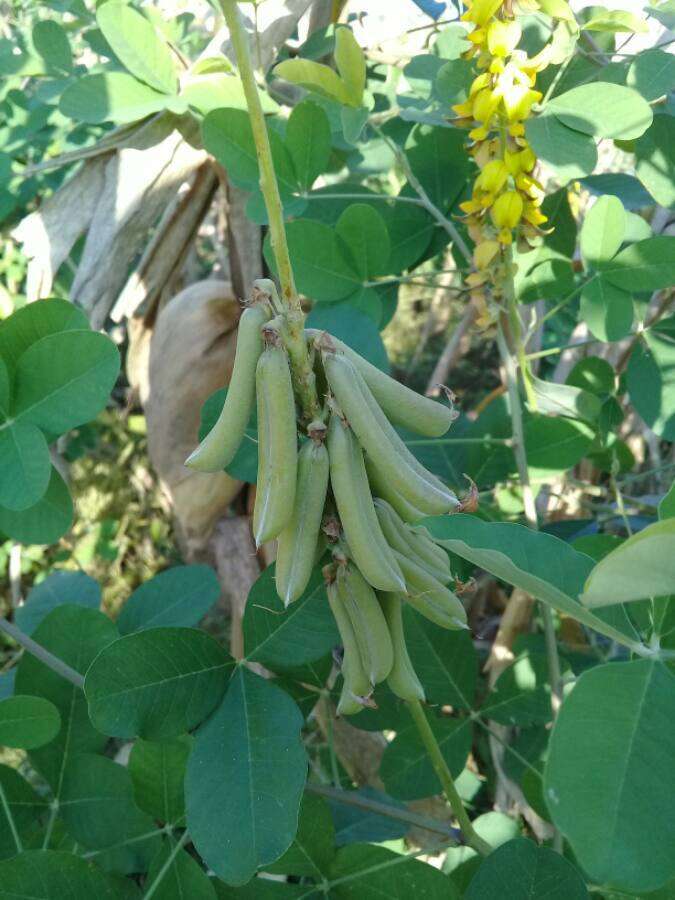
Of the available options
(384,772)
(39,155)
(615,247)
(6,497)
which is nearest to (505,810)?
(384,772)

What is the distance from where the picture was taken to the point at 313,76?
86cm

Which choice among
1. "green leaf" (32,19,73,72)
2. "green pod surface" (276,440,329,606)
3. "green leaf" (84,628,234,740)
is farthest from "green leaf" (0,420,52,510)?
"green leaf" (32,19,73,72)

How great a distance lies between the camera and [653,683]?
0.47 m

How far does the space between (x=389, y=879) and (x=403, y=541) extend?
294 millimetres

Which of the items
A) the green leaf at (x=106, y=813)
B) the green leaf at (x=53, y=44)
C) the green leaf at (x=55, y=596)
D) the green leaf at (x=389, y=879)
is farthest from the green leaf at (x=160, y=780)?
the green leaf at (x=53, y=44)

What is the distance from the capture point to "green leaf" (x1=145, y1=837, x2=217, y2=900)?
0.70 m

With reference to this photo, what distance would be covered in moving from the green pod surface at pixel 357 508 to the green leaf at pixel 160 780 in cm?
34

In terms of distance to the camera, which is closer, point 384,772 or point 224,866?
point 224,866

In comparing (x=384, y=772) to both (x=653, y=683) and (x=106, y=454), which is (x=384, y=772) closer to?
(x=653, y=683)

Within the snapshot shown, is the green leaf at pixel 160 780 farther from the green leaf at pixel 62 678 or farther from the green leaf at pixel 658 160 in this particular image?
the green leaf at pixel 658 160

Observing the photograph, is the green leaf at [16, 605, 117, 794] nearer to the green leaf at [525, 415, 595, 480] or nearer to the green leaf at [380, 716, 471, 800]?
the green leaf at [380, 716, 471, 800]

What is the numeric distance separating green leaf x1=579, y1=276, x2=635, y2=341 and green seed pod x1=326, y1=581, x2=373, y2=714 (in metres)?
0.48

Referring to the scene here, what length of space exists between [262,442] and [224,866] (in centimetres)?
28

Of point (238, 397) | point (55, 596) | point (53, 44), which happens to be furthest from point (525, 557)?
point (53, 44)
